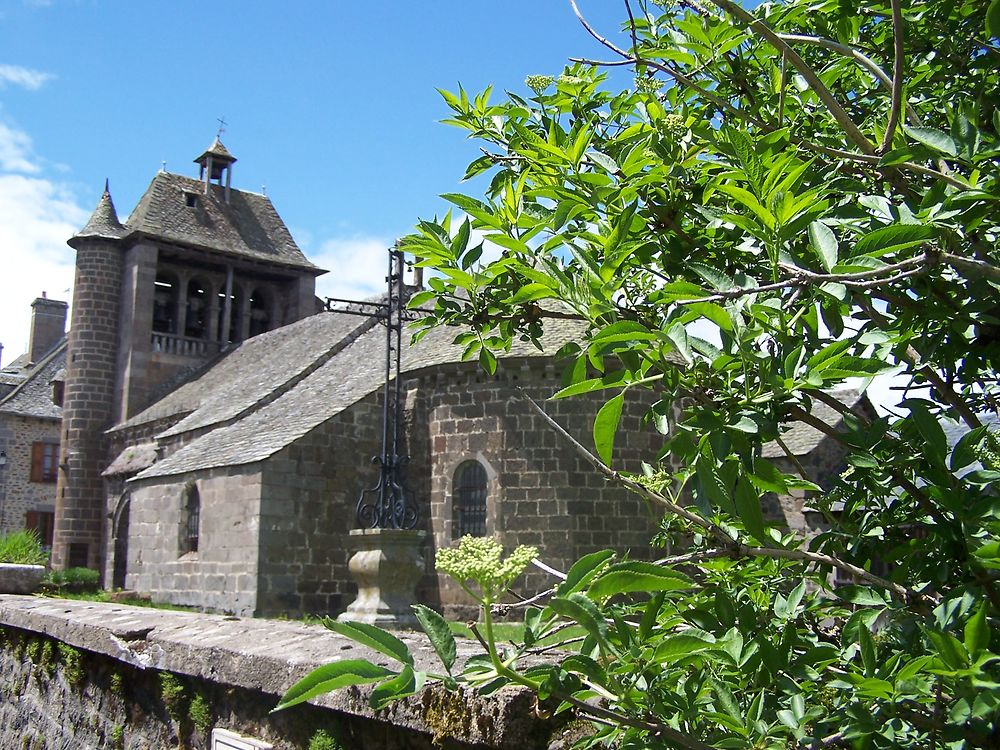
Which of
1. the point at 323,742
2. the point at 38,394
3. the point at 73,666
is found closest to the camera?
the point at 323,742

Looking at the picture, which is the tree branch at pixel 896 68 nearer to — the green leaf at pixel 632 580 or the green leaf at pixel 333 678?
the green leaf at pixel 632 580

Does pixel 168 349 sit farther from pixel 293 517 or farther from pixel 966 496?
pixel 966 496

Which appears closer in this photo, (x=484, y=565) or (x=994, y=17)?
(x=484, y=565)

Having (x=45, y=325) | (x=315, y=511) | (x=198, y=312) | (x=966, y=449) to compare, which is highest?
(x=45, y=325)

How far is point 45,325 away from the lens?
156 ft

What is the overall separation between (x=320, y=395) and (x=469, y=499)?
4.99 m

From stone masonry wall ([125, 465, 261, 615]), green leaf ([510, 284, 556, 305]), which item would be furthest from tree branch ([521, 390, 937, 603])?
stone masonry wall ([125, 465, 261, 615])

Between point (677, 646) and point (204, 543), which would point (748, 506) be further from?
point (204, 543)

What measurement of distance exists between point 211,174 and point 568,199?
1526 inches

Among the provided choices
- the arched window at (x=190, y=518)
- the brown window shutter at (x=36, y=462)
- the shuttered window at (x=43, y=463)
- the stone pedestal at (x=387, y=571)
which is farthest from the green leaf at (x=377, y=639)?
the brown window shutter at (x=36, y=462)

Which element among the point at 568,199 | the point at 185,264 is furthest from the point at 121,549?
the point at 568,199

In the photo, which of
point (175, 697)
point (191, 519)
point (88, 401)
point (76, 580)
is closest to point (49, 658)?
point (175, 697)

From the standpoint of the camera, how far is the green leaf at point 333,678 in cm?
158

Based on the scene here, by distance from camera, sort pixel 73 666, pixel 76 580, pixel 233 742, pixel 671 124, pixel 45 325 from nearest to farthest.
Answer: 1. pixel 671 124
2. pixel 233 742
3. pixel 73 666
4. pixel 76 580
5. pixel 45 325
